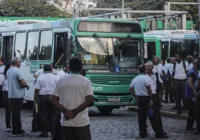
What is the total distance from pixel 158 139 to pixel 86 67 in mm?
6122

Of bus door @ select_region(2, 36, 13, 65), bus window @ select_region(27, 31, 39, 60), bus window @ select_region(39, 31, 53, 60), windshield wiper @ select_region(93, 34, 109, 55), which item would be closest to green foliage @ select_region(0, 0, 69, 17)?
bus door @ select_region(2, 36, 13, 65)

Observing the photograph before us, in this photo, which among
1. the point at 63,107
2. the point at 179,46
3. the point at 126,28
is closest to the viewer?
the point at 63,107

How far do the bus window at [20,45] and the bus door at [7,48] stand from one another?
0.66m

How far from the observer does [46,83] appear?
15.2 metres

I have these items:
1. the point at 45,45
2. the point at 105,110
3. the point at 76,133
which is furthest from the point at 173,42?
the point at 76,133

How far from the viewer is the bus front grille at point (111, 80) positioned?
67.1 ft

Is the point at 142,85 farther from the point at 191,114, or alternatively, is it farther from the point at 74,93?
the point at 74,93

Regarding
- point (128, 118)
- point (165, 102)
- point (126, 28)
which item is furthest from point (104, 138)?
point (165, 102)

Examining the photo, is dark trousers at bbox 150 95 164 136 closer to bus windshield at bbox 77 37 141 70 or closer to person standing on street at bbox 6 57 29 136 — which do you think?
person standing on street at bbox 6 57 29 136

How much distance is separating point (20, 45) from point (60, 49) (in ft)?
13.0

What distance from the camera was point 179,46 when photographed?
115 feet

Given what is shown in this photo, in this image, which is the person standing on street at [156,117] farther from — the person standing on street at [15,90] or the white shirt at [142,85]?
the person standing on street at [15,90]

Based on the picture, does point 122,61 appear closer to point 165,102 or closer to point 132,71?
point 132,71

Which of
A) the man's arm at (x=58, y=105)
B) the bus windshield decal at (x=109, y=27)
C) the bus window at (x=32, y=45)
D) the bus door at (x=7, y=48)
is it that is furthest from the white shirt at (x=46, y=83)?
the bus door at (x=7, y=48)
